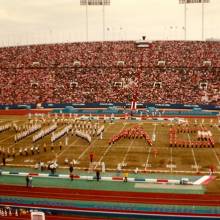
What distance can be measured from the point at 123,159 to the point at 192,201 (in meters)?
9.01

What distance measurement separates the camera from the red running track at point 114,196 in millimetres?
20078

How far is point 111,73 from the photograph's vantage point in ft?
215

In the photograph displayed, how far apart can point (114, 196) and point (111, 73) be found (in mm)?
45631

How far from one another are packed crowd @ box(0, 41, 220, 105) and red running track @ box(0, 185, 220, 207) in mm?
37871

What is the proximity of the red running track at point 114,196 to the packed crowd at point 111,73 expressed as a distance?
37.9 m

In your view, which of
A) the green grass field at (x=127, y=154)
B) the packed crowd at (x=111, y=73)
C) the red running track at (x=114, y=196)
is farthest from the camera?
the packed crowd at (x=111, y=73)

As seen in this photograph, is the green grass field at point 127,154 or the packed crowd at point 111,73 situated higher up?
the packed crowd at point 111,73

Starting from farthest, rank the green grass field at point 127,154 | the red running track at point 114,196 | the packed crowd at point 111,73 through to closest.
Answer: the packed crowd at point 111,73 → the green grass field at point 127,154 → the red running track at point 114,196

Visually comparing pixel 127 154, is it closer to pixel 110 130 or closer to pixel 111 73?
pixel 110 130

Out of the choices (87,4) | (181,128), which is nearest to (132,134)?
(181,128)

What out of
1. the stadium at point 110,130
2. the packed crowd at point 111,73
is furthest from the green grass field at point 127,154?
the packed crowd at point 111,73

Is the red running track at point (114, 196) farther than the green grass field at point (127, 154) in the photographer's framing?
No

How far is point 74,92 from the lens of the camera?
62312 millimetres

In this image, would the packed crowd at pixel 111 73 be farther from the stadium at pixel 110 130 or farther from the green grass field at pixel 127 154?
the green grass field at pixel 127 154
